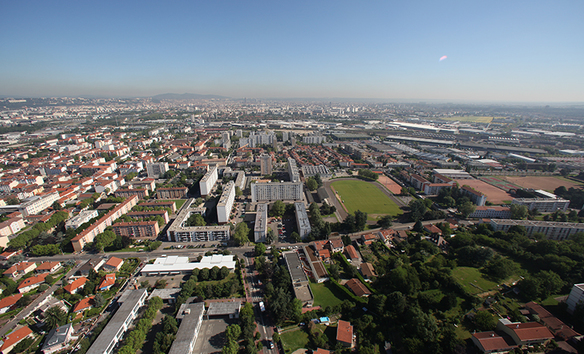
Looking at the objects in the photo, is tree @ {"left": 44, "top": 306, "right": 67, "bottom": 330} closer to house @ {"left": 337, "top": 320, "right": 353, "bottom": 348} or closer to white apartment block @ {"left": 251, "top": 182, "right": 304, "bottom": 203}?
house @ {"left": 337, "top": 320, "right": 353, "bottom": 348}

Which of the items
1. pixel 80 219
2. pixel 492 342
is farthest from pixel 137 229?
pixel 492 342

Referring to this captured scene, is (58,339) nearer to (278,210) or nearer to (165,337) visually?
(165,337)

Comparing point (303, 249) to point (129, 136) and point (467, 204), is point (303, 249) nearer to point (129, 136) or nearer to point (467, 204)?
point (467, 204)

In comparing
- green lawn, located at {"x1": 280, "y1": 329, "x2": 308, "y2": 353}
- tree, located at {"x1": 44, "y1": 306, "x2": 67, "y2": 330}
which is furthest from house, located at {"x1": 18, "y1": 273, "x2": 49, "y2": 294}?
green lawn, located at {"x1": 280, "y1": 329, "x2": 308, "y2": 353}

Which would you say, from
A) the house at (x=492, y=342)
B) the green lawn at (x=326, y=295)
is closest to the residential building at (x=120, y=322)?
the green lawn at (x=326, y=295)

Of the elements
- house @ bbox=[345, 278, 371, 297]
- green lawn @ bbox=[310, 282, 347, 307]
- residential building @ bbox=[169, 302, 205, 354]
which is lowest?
green lawn @ bbox=[310, 282, 347, 307]

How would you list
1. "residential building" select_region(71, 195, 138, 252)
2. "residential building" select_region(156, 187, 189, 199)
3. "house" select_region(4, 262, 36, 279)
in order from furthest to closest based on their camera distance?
"residential building" select_region(156, 187, 189, 199)
"residential building" select_region(71, 195, 138, 252)
"house" select_region(4, 262, 36, 279)
